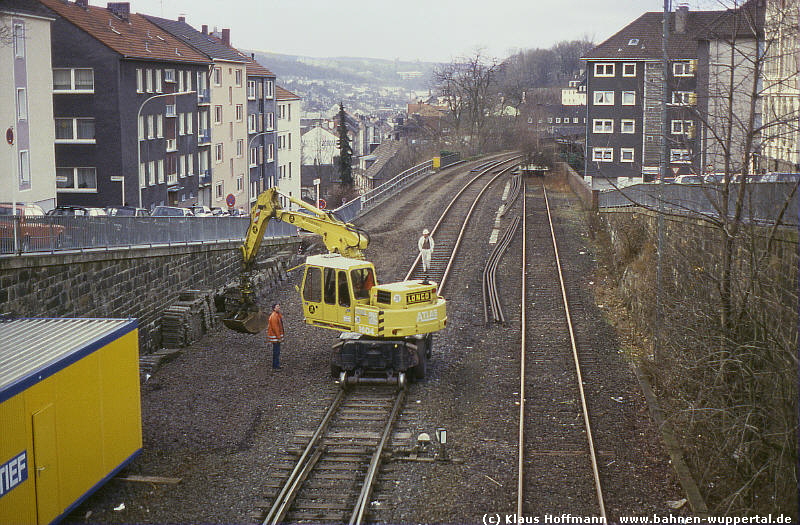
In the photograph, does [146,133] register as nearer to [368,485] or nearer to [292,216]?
[292,216]

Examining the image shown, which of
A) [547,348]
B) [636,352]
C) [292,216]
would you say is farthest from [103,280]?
[636,352]

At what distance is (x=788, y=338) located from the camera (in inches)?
472

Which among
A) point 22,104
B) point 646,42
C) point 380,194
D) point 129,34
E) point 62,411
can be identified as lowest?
point 62,411

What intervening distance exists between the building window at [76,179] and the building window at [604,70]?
109 feet

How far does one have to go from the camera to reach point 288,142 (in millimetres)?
92000

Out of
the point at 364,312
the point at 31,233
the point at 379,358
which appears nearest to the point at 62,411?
the point at 364,312

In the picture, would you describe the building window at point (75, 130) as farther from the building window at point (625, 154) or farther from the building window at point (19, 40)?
the building window at point (625, 154)

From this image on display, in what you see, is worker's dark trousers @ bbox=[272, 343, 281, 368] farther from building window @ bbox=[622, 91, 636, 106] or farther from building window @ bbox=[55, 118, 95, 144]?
building window @ bbox=[622, 91, 636, 106]

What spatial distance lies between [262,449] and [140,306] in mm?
9719

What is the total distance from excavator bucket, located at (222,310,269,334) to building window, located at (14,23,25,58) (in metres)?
21.9

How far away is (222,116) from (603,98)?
2797cm

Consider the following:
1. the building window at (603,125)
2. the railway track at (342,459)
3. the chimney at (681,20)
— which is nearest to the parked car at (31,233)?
the railway track at (342,459)

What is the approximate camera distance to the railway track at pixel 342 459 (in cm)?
1300

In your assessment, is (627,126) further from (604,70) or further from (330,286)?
(330,286)
